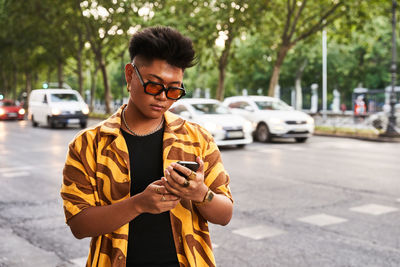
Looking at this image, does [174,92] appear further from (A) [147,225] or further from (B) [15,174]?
(B) [15,174]

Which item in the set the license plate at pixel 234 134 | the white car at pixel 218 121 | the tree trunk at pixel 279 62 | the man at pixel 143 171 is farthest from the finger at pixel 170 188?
the tree trunk at pixel 279 62

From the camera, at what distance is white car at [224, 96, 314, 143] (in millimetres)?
17547

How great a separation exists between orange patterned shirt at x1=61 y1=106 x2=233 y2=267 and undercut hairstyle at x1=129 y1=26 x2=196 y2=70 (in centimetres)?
23

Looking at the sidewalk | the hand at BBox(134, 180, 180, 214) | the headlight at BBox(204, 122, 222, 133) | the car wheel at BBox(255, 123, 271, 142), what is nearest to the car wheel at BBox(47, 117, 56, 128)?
the car wheel at BBox(255, 123, 271, 142)

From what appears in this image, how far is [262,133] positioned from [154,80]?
16.3 meters

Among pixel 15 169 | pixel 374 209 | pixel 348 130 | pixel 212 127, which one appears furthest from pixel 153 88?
pixel 348 130

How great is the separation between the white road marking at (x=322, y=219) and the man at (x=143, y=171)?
4573 millimetres

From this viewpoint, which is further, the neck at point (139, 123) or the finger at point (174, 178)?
the neck at point (139, 123)

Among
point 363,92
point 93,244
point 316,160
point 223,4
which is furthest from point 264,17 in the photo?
point 93,244

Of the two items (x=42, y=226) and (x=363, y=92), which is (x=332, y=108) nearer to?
(x=363, y=92)

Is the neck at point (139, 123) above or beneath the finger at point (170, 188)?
above

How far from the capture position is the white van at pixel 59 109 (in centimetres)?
2467

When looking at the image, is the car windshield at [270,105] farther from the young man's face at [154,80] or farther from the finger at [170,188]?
the finger at [170,188]

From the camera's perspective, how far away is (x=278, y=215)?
671 cm
